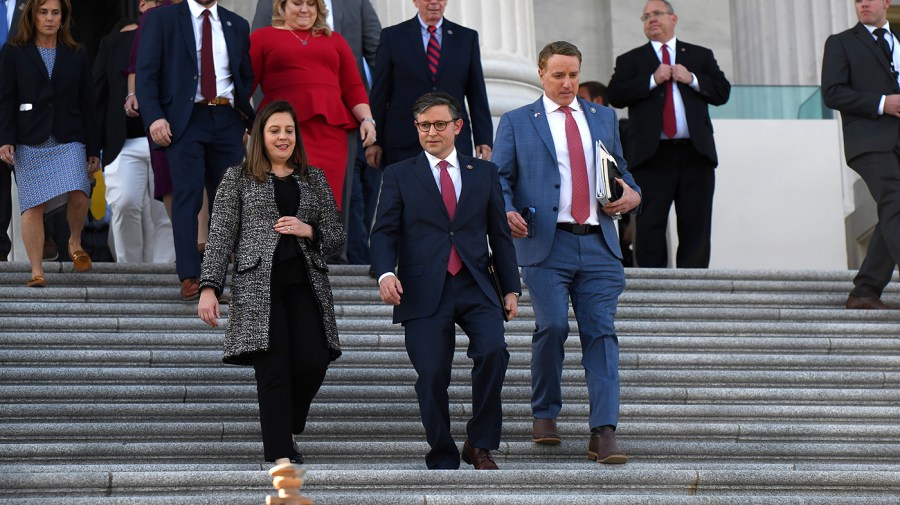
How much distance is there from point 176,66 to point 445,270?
299 centimetres

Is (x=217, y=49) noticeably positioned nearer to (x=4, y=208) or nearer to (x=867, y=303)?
(x=4, y=208)

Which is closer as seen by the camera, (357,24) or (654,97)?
(357,24)

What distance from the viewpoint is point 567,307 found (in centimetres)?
844

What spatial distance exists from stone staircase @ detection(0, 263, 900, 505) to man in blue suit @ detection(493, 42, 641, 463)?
1.12ft

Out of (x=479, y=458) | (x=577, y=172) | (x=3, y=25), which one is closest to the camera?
(x=479, y=458)

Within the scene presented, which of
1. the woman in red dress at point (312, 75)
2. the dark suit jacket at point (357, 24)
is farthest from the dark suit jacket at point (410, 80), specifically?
the dark suit jacket at point (357, 24)

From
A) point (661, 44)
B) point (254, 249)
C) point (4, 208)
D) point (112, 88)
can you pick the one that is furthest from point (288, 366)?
point (661, 44)

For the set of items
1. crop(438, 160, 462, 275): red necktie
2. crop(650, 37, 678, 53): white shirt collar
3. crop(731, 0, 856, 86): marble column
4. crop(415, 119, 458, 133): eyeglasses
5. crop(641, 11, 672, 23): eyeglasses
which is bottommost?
crop(438, 160, 462, 275): red necktie

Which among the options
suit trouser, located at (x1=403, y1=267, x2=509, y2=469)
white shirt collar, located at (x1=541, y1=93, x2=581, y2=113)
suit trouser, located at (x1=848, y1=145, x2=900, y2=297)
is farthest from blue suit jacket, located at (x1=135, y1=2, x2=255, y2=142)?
suit trouser, located at (x1=848, y1=145, x2=900, y2=297)

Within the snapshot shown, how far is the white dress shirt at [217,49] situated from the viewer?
10359mm

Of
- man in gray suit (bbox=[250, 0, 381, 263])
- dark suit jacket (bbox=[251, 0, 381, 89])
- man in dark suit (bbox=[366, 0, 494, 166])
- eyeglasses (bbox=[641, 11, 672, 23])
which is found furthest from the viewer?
eyeglasses (bbox=[641, 11, 672, 23])

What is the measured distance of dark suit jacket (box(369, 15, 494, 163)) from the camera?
10871 millimetres

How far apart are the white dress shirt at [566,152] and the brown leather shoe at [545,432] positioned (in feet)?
3.14

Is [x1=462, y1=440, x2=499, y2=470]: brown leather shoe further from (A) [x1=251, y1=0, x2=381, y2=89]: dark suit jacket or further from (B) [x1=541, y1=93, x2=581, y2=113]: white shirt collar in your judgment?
(A) [x1=251, y1=0, x2=381, y2=89]: dark suit jacket
